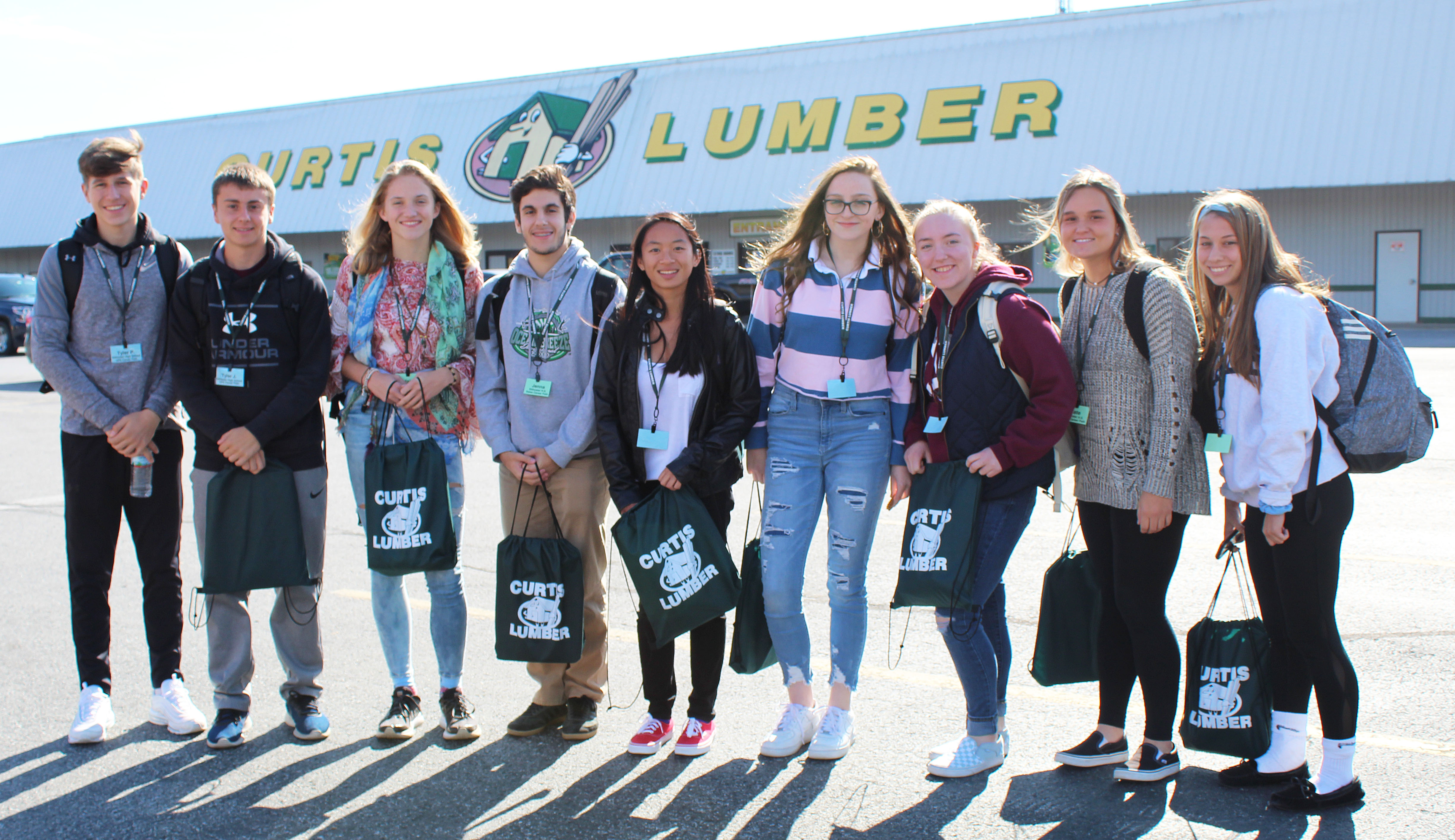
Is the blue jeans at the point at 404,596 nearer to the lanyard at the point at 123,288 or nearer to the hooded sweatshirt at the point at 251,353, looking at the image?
the hooded sweatshirt at the point at 251,353

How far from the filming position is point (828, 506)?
3.69 metres

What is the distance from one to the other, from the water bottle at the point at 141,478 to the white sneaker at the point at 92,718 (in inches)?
30.7

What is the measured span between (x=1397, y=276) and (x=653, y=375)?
24831 mm

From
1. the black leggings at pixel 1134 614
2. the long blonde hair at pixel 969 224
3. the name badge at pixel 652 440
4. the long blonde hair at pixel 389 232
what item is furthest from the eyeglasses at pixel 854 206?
the long blonde hair at pixel 389 232

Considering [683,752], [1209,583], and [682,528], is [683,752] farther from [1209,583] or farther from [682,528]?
[1209,583]

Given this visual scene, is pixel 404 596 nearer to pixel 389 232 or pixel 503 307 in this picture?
pixel 503 307

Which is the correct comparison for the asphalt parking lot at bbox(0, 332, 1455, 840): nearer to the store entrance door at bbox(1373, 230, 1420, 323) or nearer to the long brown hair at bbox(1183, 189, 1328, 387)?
the long brown hair at bbox(1183, 189, 1328, 387)

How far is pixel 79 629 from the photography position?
13.4 feet

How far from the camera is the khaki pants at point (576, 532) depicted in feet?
13.2

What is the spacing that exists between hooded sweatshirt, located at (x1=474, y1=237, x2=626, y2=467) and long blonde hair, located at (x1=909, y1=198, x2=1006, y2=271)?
3.86 ft

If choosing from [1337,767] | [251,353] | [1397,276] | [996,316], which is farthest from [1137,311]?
[1397,276]

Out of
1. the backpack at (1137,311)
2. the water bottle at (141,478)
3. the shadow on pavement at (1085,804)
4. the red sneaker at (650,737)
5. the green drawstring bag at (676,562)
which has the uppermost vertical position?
the backpack at (1137,311)

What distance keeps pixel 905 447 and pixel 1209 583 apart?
281cm

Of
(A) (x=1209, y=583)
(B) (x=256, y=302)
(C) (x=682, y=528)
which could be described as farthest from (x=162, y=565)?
(A) (x=1209, y=583)
